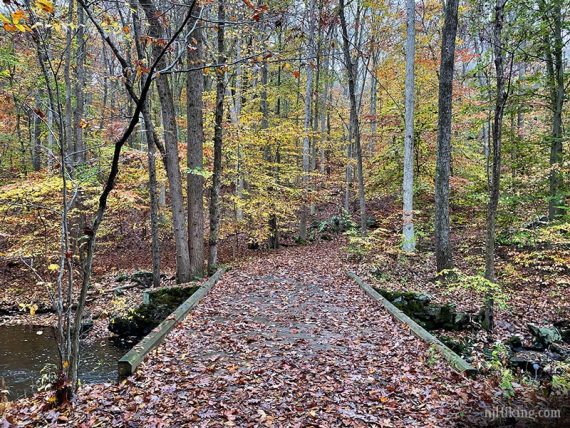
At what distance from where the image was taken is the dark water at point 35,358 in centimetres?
710

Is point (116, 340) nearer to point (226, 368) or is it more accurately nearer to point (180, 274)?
point (180, 274)

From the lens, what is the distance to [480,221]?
16.5 m

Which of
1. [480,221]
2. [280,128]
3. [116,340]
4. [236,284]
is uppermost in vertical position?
[280,128]

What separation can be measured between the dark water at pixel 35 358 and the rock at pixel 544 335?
26.0 ft

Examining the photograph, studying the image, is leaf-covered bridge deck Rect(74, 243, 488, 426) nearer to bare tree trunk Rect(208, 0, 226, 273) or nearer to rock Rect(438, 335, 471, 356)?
rock Rect(438, 335, 471, 356)

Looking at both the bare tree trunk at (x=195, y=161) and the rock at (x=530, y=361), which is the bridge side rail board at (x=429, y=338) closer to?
the rock at (x=530, y=361)

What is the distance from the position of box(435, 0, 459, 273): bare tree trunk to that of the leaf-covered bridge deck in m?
3.69

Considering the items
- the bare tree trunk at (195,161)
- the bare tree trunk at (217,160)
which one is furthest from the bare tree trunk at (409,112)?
the bare tree trunk at (195,161)

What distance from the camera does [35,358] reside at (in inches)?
326

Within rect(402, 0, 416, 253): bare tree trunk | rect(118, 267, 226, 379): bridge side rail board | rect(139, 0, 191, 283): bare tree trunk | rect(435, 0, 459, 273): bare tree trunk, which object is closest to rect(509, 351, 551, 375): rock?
rect(435, 0, 459, 273): bare tree trunk

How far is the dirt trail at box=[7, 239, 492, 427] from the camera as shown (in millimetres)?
3801

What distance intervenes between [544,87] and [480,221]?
21.1 feet

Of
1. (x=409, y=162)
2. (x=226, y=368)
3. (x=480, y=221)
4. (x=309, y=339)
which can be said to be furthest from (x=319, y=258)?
(x=226, y=368)

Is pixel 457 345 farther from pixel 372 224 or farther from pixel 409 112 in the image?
pixel 372 224
